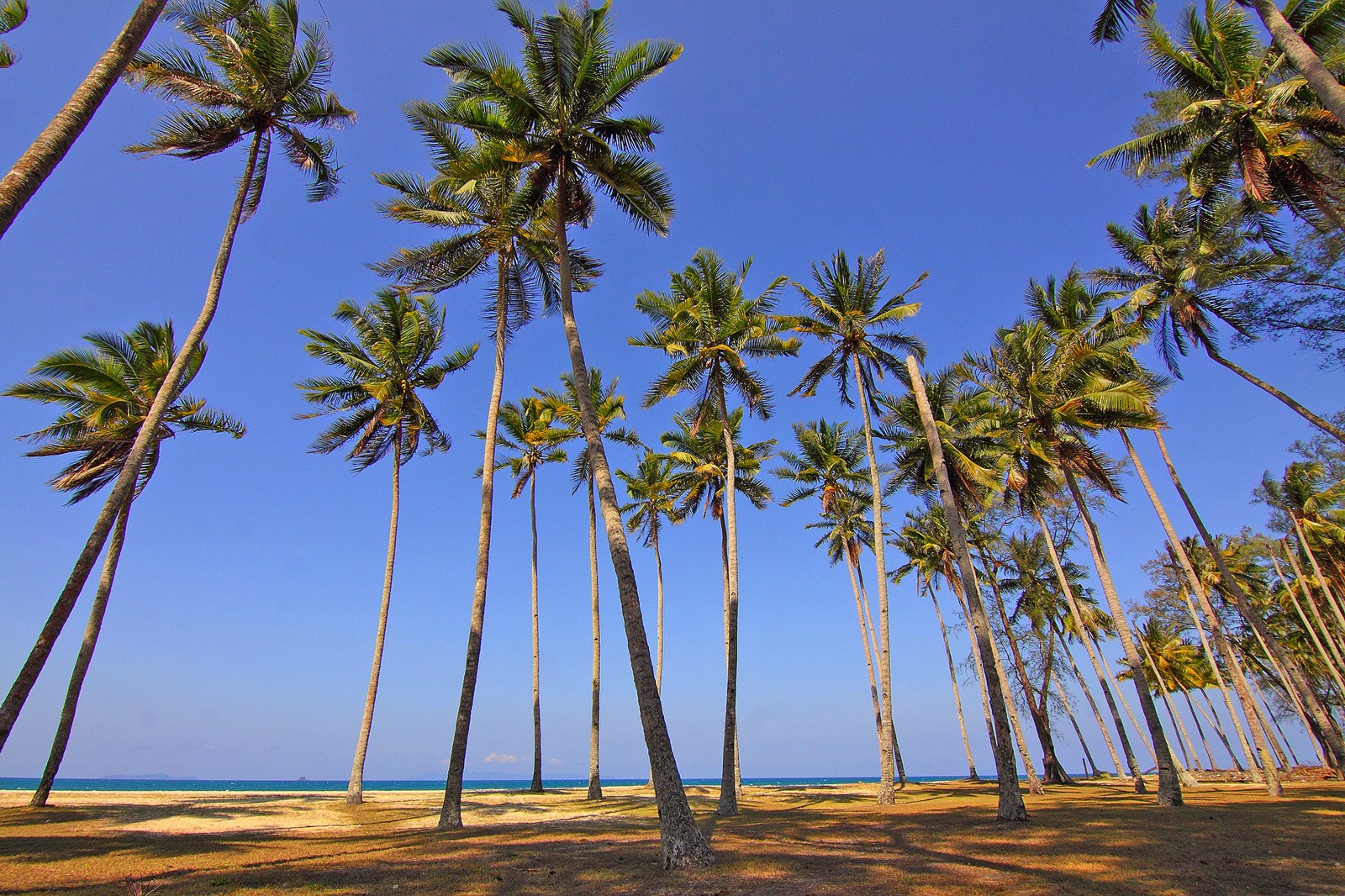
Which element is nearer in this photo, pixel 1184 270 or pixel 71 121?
pixel 71 121

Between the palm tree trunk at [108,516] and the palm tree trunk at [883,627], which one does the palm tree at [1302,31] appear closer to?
the palm tree trunk at [883,627]

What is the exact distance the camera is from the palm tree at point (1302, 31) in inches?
342

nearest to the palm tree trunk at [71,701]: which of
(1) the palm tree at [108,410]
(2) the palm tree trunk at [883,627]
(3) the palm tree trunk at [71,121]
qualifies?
(1) the palm tree at [108,410]

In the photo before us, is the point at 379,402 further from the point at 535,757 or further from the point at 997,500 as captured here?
the point at 997,500

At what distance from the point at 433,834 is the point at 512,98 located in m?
15.7

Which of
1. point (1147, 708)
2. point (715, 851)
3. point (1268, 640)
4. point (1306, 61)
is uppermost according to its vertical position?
point (1306, 61)

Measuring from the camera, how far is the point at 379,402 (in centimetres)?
2378

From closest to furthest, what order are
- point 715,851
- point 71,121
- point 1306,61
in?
1. point 71,121
2. point 1306,61
3. point 715,851

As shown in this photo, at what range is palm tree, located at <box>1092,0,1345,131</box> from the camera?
28.5 feet

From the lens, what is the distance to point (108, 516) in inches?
459

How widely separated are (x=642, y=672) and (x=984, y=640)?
8.84m

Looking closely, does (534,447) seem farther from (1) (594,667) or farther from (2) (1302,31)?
(2) (1302,31)

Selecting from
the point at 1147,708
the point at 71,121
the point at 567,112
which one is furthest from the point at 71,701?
the point at 1147,708

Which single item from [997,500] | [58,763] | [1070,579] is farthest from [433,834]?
[1070,579]
